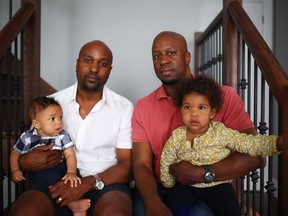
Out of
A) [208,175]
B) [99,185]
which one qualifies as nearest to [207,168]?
[208,175]

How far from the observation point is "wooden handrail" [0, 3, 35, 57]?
173cm

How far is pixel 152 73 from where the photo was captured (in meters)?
3.66

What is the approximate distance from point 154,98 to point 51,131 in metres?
0.61

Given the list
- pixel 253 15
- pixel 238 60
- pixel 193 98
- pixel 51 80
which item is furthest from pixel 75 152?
pixel 253 15

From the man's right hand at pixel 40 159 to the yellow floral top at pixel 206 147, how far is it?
57 cm

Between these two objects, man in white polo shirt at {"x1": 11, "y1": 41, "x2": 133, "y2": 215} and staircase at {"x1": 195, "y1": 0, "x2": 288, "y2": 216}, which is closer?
staircase at {"x1": 195, "y1": 0, "x2": 288, "y2": 216}

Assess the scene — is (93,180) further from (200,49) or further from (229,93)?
(200,49)

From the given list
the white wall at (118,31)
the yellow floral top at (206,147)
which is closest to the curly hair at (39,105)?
the yellow floral top at (206,147)

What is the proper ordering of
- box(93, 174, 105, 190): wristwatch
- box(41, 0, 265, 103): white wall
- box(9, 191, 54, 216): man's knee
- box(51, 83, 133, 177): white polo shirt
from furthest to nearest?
box(41, 0, 265, 103): white wall
box(51, 83, 133, 177): white polo shirt
box(93, 174, 105, 190): wristwatch
box(9, 191, 54, 216): man's knee

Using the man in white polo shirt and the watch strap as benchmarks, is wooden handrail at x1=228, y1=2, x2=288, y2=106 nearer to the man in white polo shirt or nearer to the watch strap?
the watch strap

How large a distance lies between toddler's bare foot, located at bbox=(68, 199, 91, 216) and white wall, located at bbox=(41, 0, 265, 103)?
2108mm

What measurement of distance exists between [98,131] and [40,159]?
0.37 m

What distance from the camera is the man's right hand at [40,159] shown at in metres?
1.70

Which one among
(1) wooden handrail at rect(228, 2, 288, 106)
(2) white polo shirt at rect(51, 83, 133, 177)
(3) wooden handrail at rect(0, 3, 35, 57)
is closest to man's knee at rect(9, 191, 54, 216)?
(2) white polo shirt at rect(51, 83, 133, 177)
